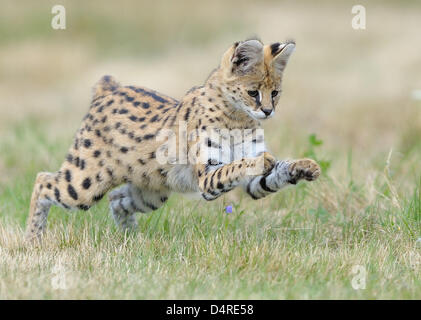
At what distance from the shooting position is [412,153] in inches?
341

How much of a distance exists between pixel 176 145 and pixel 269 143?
3508 mm

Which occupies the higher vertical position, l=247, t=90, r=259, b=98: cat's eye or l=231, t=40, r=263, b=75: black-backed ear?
l=231, t=40, r=263, b=75: black-backed ear

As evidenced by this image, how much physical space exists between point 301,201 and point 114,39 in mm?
11632

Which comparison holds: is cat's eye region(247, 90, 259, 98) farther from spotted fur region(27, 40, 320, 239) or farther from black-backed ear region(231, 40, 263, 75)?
black-backed ear region(231, 40, 263, 75)

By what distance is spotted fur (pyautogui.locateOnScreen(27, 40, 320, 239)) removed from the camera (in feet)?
18.0

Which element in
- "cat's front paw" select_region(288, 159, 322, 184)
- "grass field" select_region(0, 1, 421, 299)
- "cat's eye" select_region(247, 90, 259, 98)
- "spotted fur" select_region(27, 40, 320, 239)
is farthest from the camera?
"cat's eye" select_region(247, 90, 259, 98)

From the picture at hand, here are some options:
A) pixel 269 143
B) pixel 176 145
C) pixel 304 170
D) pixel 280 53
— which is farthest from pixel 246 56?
pixel 269 143

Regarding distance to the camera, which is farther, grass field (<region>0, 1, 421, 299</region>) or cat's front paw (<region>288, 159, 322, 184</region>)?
grass field (<region>0, 1, 421, 299</region>)

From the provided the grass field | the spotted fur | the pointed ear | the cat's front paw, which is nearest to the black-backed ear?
the spotted fur

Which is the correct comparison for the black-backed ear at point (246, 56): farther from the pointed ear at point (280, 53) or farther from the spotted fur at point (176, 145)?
the pointed ear at point (280, 53)

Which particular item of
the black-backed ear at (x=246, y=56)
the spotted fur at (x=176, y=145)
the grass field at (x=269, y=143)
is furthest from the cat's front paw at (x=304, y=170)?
the black-backed ear at (x=246, y=56)

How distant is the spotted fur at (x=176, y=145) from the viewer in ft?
18.0
